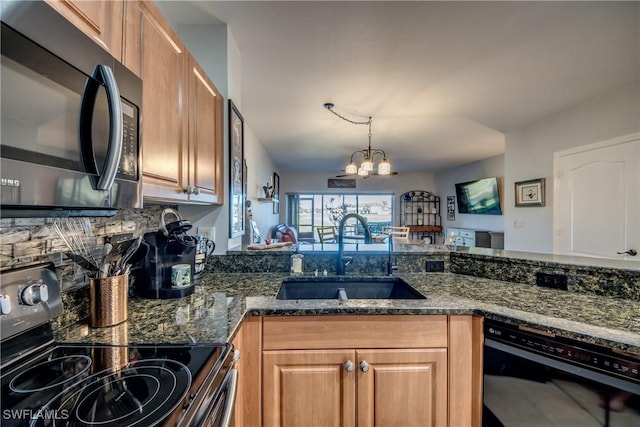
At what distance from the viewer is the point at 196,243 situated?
1415mm

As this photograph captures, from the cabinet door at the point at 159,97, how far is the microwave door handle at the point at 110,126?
28 centimetres

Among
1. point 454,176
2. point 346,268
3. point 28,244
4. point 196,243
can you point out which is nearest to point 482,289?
point 346,268

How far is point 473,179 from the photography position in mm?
6410

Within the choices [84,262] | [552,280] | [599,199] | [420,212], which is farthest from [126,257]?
[420,212]

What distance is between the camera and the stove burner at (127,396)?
544 millimetres

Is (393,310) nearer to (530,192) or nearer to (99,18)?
(99,18)

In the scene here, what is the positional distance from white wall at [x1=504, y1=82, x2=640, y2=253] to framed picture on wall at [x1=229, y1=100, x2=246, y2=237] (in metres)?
3.41

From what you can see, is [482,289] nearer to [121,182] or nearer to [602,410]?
[602,410]

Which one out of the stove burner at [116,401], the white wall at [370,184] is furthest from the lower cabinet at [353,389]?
the white wall at [370,184]

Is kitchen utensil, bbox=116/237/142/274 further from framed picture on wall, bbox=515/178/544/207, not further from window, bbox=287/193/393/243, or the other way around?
window, bbox=287/193/393/243

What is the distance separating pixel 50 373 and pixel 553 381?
1.54 metres

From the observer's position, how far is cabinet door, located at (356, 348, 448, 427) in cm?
115

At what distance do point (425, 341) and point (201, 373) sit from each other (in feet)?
2.89

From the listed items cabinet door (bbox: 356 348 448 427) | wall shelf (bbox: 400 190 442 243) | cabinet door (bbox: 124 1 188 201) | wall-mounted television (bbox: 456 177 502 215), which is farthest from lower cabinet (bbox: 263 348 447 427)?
wall shelf (bbox: 400 190 442 243)
